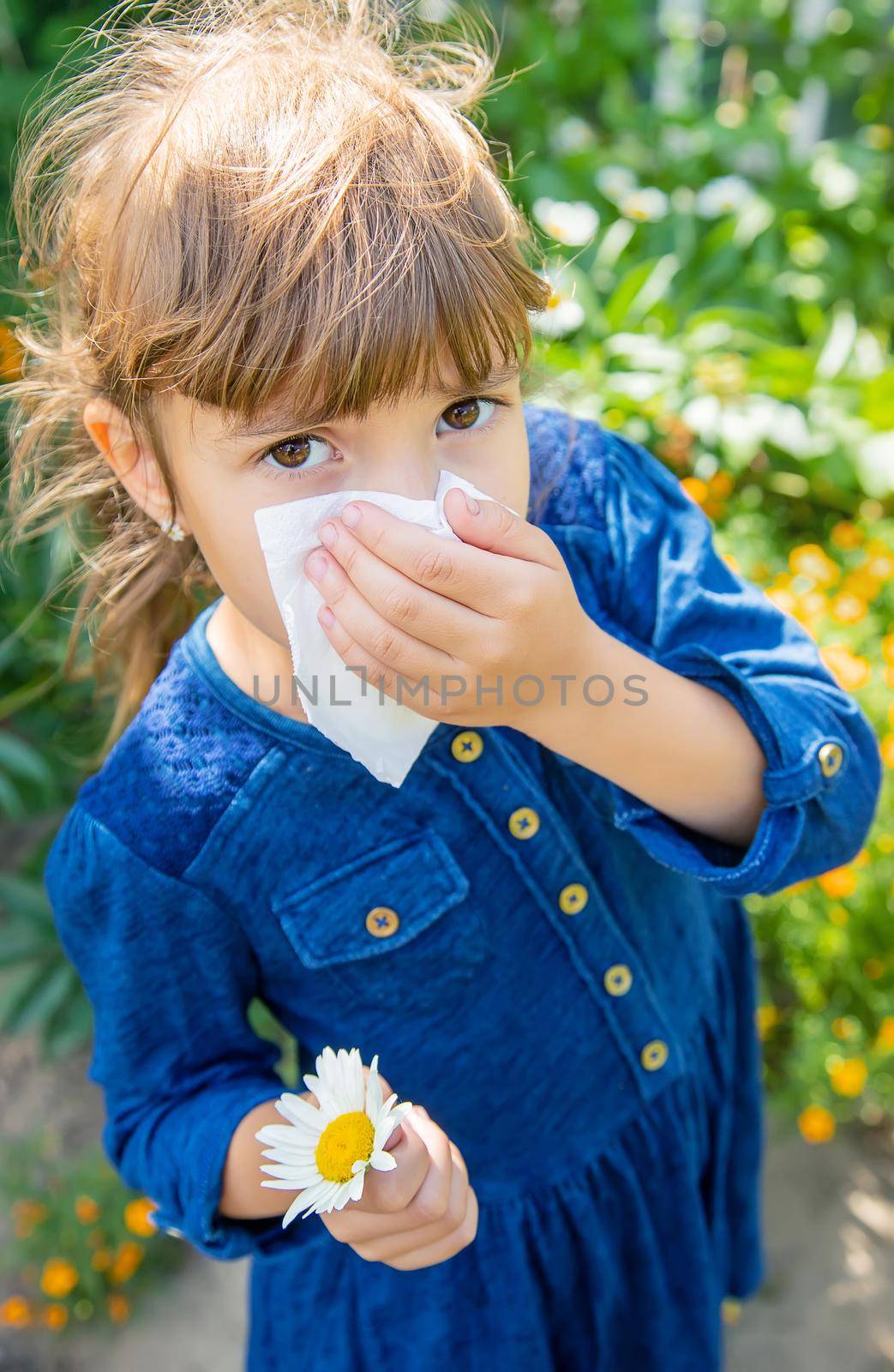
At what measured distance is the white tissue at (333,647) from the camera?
687 mm

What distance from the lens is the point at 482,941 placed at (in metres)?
0.89

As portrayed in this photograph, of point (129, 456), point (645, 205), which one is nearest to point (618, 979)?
point (129, 456)

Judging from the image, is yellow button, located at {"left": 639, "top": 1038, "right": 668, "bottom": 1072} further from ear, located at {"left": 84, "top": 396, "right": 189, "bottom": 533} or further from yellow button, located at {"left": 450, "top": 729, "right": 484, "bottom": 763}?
ear, located at {"left": 84, "top": 396, "right": 189, "bottom": 533}

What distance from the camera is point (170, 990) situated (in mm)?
870

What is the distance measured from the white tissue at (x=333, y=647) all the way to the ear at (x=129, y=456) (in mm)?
160

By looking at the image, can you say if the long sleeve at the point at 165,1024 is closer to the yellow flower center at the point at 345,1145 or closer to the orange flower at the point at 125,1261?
the yellow flower center at the point at 345,1145

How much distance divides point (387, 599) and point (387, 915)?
0.30 m

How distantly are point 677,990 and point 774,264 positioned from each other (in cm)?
198

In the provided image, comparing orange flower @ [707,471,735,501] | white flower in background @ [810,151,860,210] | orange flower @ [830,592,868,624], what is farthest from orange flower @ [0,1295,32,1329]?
white flower in background @ [810,151,860,210]

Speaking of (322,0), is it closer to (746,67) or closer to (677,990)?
(677,990)

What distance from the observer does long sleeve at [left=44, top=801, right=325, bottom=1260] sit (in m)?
0.83

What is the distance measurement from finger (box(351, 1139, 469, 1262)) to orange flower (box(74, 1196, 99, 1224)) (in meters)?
1.24

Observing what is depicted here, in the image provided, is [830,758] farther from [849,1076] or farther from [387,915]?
[849,1076]

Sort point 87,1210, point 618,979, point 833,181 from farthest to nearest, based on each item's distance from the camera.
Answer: point 833,181
point 87,1210
point 618,979
